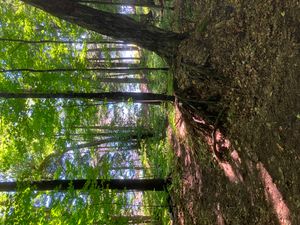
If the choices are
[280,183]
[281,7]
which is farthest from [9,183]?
[281,7]

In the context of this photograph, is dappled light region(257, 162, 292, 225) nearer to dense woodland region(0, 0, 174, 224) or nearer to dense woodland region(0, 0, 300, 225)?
dense woodland region(0, 0, 300, 225)

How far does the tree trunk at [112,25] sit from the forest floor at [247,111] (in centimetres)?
42

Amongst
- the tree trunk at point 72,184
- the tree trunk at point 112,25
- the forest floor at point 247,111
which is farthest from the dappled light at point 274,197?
the tree trunk at point 72,184

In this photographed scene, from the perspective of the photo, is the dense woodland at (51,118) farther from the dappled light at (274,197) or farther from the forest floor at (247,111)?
the dappled light at (274,197)

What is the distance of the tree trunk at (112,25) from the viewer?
5477mm

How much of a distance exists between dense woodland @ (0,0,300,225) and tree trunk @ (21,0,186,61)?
0.06ft

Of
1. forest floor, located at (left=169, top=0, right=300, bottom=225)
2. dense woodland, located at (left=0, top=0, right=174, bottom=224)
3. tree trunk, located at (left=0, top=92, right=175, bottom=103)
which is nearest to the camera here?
forest floor, located at (left=169, top=0, right=300, bottom=225)

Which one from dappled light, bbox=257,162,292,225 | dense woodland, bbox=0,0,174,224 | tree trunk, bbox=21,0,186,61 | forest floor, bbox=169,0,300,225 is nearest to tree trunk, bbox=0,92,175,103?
dense woodland, bbox=0,0,174,224

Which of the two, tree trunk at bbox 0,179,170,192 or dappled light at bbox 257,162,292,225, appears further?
tree trunk at bbox 0,179,170,192

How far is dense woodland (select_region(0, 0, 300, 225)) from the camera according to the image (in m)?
4.07

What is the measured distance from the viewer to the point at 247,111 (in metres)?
4.68

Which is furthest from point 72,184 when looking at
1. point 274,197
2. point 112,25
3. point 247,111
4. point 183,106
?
point 274,197

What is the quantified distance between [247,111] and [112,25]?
8.59ft

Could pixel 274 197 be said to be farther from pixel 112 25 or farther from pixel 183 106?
pixel 112 25
